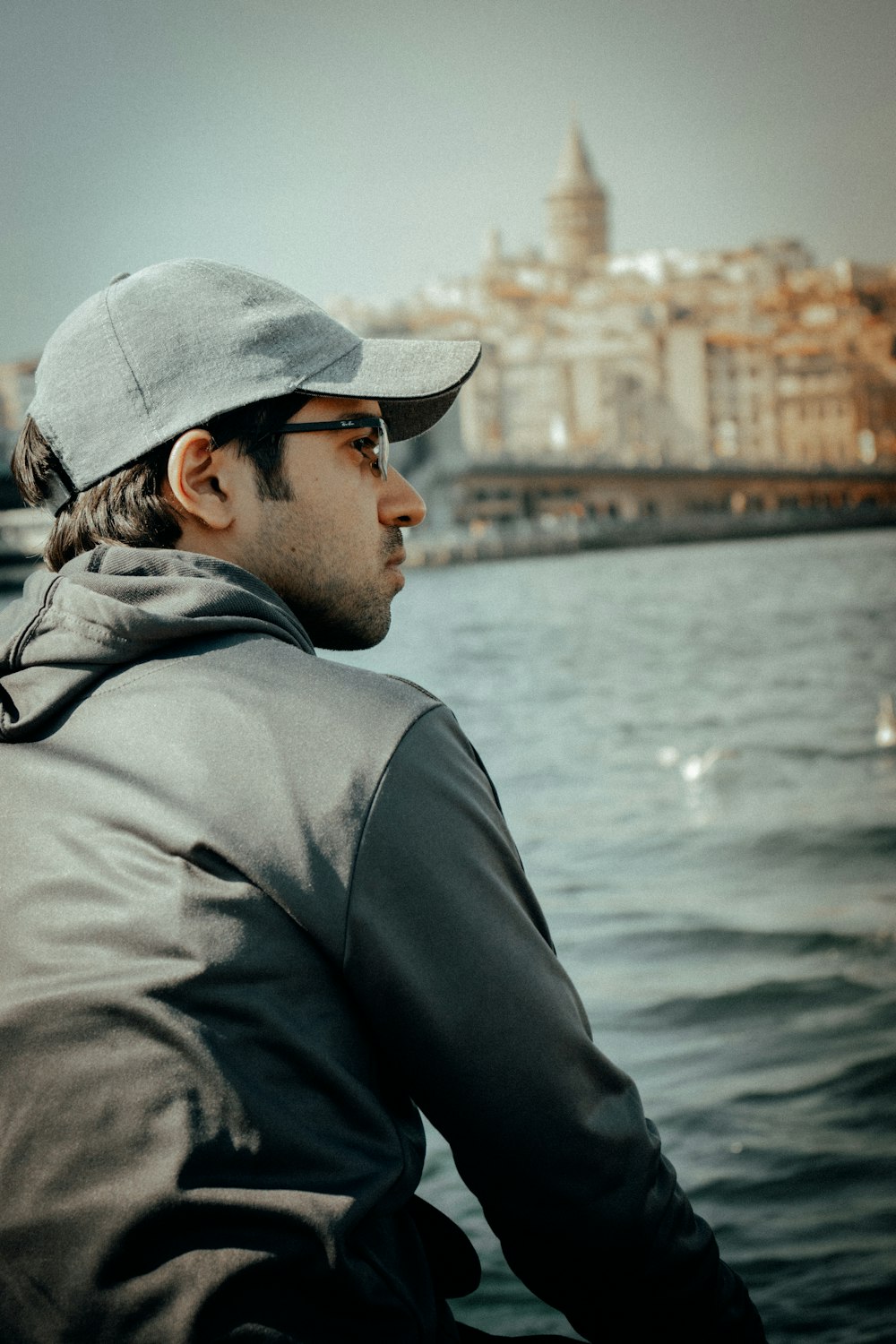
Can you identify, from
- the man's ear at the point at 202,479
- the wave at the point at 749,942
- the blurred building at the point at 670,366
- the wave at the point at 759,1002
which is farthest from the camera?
the blurred building at the point at 670,366

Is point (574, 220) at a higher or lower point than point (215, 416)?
lower

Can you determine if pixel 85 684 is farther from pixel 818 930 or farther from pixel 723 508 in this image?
pixel 723 508

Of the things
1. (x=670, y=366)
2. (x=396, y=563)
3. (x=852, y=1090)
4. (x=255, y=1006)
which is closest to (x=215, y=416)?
(x=396, y=563)

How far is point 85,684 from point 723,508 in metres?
78.5

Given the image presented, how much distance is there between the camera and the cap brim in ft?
4.19

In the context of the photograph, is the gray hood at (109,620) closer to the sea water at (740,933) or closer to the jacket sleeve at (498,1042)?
the jacket sleeve at (498,1042)

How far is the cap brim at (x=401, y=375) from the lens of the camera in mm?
1278

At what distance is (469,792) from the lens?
1.08 m

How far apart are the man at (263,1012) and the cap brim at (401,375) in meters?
0.18

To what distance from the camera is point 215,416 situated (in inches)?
49.4

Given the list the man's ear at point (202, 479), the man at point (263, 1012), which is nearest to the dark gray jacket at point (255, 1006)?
the man at point (263, 1012)

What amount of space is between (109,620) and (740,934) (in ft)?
15.3

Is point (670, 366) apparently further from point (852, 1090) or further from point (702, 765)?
point (852, 1090)

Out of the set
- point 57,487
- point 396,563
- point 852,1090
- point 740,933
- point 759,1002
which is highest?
point 57,487
